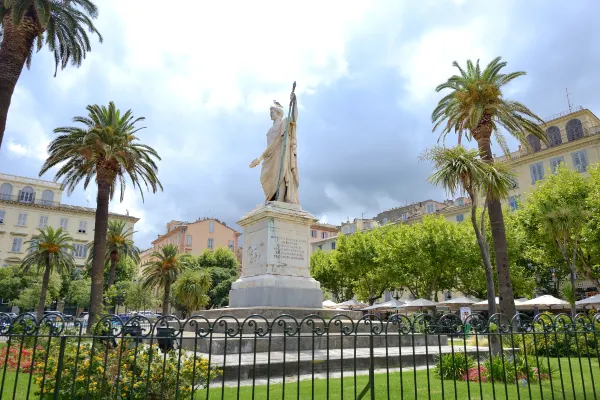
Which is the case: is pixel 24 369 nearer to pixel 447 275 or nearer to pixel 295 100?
pixel 295 100

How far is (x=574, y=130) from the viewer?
41.0 m

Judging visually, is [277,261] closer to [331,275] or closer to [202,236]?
[331,275]

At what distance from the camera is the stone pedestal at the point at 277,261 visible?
40.0 feet

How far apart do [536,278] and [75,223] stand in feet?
208

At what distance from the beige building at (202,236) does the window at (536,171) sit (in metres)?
46.7

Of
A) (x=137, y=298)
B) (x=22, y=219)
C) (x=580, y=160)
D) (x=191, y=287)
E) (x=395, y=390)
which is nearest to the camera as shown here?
(x=395, y=390)

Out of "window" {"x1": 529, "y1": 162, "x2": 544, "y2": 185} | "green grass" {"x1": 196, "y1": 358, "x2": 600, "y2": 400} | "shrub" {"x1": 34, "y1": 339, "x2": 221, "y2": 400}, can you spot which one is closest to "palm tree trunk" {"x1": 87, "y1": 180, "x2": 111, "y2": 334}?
"shrub" {"x1": 34, "y1": 339, "x2": 221, "y2": 400}

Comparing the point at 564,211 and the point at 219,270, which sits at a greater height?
the point at 564,211

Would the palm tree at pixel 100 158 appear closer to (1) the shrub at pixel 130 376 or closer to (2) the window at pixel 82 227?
(1) the shrub at pixel 130 376

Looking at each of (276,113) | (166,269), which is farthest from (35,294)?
(276,113)

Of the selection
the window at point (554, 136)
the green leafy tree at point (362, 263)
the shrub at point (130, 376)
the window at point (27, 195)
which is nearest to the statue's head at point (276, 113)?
the shrub at point (130, 376)

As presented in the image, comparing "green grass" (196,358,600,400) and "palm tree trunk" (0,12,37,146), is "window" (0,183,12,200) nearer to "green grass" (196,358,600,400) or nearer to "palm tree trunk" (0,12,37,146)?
"palm tree trunk" (0,12,37,146)

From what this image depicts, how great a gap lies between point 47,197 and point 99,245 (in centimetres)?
5582

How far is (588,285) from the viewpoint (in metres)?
37.5
